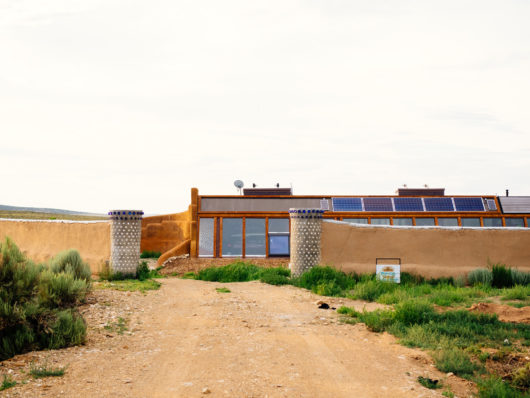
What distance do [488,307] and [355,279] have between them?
16.1 ft

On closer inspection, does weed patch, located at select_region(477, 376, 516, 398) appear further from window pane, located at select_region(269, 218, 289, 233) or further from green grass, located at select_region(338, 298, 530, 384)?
window pane, located at select_region(269, 218, 289, 233)

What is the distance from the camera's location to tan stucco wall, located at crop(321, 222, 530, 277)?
48.2 feet

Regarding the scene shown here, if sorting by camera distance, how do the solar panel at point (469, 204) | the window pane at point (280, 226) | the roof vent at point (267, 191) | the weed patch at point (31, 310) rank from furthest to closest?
1. the roof vent at point (267, 191)
2. the solar panel at point (469, 204)
3. the window pane at point (280, 226)
4. the weed patch at point (31, 310)

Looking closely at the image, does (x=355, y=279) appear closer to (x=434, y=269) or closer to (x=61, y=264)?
(x=434, y=269)

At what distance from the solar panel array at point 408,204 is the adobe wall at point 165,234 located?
371 inches

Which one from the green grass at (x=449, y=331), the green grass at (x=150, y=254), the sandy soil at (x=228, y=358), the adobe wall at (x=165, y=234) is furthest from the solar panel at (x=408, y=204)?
the green grass at (x=150, y=254)

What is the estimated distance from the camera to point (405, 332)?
8.37 meters

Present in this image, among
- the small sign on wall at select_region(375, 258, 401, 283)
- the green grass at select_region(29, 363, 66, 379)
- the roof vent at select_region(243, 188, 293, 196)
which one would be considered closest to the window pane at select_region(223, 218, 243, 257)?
the roof vent at select_region(243, 188, 293, 196)

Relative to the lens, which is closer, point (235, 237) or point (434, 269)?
point (434, 269)

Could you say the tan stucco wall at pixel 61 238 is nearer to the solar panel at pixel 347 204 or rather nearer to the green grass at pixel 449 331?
the green grass at pixel 449 331

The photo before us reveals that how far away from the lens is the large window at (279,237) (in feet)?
69.6

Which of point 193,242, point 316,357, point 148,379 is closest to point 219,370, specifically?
point 148,379

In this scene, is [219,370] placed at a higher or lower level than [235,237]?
lower

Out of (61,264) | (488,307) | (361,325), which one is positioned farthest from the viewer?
(61,264)
